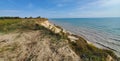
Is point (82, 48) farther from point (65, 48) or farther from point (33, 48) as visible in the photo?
point (33, 48)

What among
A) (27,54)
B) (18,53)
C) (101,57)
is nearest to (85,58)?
(101,57)

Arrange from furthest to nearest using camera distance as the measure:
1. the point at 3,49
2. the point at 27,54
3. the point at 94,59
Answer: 1. the point at 3,49
2. the point at 27,54
3. the point at 94,59

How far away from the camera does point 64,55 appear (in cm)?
982

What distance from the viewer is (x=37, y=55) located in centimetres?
998

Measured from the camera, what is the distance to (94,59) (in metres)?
9.52

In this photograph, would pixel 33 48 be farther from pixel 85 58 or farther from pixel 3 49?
pixel 85 58

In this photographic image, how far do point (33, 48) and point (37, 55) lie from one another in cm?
169

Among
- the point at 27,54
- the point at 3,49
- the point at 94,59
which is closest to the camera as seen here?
the point at 94,59

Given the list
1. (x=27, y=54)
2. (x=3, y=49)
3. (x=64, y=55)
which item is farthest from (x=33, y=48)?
(x=64, y=55)

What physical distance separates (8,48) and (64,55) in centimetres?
469

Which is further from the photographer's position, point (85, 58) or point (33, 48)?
point (33, 48)

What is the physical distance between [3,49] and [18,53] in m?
1.53

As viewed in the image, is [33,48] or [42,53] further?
[33,48]

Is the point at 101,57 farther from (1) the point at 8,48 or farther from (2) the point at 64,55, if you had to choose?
(1) the point at 8,48
